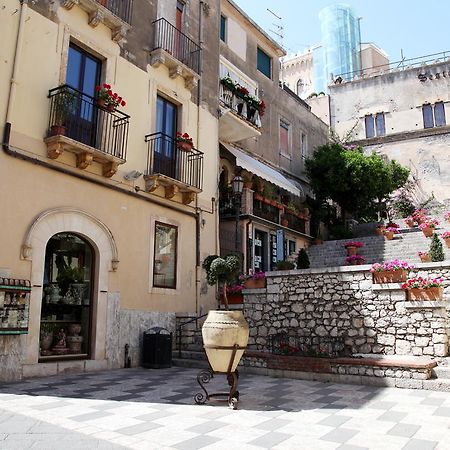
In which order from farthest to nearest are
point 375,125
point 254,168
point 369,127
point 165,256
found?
point 369,127 → point 375,125 → point 254,168 → point 165,256

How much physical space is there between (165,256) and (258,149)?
29.0 feet

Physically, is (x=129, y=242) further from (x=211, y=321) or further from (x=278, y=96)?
(x=278, y=96)

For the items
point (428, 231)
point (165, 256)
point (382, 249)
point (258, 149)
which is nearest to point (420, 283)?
point (165, 256)

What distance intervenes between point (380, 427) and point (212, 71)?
13.3 meters

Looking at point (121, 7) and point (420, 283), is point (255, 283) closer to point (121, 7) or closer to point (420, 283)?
point (420, 283)

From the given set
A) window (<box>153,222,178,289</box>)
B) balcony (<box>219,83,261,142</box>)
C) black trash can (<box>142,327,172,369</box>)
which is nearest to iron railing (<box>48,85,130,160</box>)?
window (<box>153,222,178,289</box>)

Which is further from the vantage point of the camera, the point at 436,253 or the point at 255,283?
the point at 436,253

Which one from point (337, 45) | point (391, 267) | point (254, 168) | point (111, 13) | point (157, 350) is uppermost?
point (337, 45)

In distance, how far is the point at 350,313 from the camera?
1055 centimetres

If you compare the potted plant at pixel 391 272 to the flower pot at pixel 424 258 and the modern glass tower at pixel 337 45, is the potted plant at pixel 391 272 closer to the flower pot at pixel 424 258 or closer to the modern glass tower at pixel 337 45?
the flower pot at pixel 424 258

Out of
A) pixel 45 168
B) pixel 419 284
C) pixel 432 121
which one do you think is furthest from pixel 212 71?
pixel 432 121

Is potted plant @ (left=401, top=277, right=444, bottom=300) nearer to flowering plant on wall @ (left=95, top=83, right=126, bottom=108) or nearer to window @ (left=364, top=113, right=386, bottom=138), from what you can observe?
flowering plant on wall @ (left=95, top=83, right=126, bottom=108)

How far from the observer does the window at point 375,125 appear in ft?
105

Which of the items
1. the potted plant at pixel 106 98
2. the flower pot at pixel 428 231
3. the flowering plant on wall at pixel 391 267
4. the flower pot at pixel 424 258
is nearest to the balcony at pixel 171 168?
the potted plant at pixel 106 98
